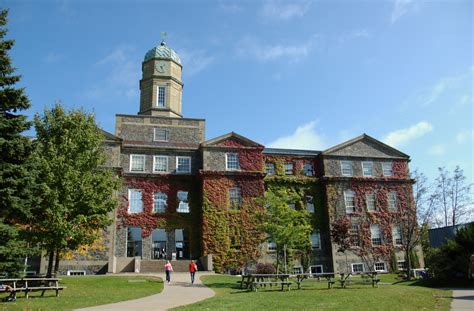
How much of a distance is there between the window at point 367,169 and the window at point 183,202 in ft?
54.2

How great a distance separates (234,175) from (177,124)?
7502mm

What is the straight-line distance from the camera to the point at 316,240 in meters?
36.1

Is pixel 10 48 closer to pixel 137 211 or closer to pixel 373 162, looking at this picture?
pixel 137 211

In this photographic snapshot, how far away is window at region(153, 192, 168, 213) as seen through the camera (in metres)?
34.2

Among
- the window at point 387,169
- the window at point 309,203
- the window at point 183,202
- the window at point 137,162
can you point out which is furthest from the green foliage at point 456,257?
the window at point 137,162

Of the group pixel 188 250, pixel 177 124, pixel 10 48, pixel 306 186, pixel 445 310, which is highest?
pixel 177 124

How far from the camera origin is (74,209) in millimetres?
21078

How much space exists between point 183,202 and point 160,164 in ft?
12.5

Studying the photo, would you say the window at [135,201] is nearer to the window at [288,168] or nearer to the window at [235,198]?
the window at [235,198]

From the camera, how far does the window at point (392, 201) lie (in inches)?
1494

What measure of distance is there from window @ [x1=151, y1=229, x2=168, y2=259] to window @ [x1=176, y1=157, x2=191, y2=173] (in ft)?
17.6

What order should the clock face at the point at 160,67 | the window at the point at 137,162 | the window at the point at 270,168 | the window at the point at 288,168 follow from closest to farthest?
the window at the point at 137,162
the window at the point at 270,168
the window at the point at 288,168
the clock face at the point at 160,67

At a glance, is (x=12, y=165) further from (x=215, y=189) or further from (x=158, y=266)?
(x=215, y=189)

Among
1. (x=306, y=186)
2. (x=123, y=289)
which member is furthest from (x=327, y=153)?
(x=123, y=289)
